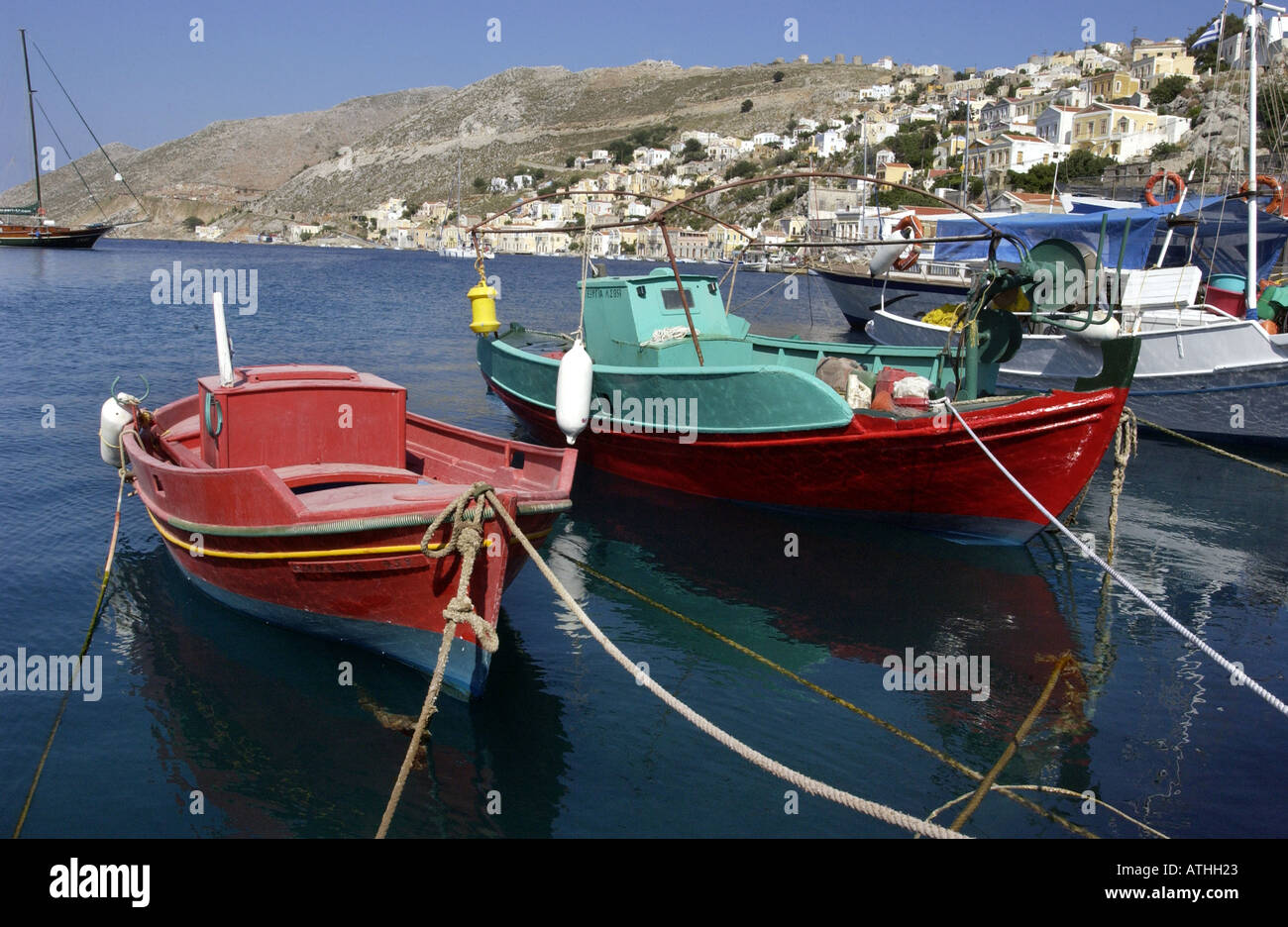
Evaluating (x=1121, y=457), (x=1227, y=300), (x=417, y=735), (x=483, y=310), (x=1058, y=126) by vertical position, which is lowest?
(x=417, y=735)

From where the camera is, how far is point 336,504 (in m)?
8.07

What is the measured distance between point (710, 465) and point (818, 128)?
183 metres

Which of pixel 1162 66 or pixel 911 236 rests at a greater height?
pixel 1162 66

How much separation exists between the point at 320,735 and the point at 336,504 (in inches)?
78.6

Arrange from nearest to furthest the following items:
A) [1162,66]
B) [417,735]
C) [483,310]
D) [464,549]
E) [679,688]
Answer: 1. [417,735]
2. [464,549]
3. [679,688]
4. [483,310]
5. [1162,66]

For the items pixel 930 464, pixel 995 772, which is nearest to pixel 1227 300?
pixel 930 464

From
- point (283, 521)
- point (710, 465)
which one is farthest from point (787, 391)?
point (283, 521)

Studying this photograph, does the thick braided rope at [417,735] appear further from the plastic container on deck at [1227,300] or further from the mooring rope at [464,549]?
the plastic container on deck at [1227,300]

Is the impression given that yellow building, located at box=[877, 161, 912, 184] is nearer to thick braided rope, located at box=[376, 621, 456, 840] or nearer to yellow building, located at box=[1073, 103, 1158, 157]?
yellow building, located at box=[1073, 103, 1158, 157]

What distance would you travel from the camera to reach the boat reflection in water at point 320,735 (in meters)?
6.26

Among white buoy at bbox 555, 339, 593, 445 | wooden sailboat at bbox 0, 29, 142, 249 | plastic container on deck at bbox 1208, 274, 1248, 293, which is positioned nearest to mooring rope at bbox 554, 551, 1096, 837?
white buoy at bbox 555, 339, 593, 445

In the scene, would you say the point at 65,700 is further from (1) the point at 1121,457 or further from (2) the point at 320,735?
(1) the point at 1121,457

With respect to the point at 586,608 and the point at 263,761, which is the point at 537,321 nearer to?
the point at 586,608

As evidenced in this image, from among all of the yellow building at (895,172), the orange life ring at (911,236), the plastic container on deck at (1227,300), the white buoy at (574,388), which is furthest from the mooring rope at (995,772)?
the yellow building at (895,172)
